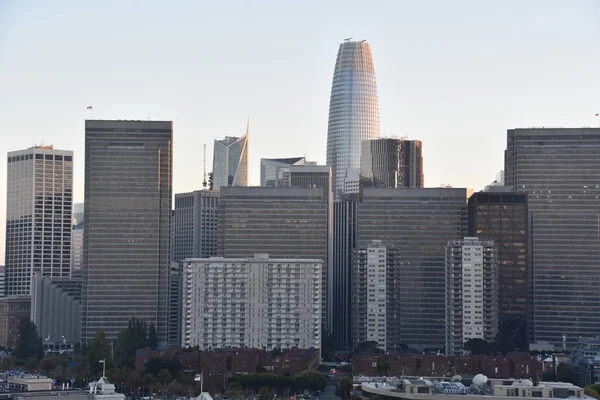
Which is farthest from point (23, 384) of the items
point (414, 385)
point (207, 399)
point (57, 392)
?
point (414, 385)

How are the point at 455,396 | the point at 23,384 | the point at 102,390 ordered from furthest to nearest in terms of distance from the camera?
the point at 23,384 → the point at 102,390 → the point at 455,396

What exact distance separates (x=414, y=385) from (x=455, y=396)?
197 inches

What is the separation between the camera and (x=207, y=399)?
6043 inches

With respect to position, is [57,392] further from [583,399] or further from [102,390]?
[583,399]

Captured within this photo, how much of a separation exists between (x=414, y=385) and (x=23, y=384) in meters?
69.7

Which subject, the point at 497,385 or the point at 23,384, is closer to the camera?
the point at 497,385

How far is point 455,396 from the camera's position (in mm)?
144375

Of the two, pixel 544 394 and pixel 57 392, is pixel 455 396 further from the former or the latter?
pixel 57 392

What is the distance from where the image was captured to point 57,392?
601ft

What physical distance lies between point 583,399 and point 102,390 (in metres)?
56.4

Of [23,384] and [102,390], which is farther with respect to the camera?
[23,384]

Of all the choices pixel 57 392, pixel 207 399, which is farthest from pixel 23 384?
pixel 207 399

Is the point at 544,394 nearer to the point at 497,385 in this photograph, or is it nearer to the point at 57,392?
the point at 497,385

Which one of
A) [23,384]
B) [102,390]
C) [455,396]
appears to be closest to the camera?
[455,396]
